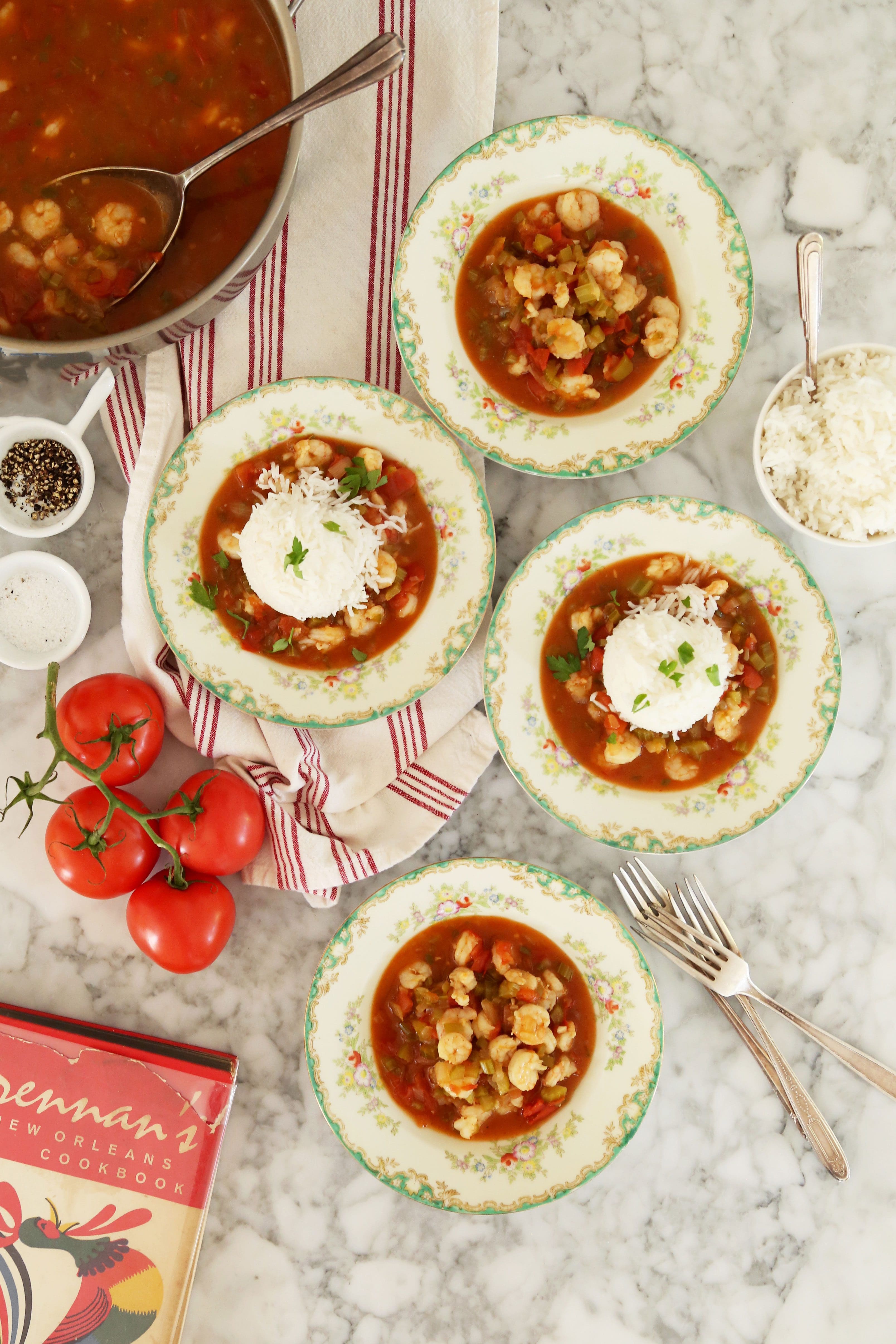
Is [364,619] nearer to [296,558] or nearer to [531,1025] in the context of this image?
[296,558]

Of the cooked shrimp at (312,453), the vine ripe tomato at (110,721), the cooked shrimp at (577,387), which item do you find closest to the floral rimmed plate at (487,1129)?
the vine ripe tomato at (110,721)

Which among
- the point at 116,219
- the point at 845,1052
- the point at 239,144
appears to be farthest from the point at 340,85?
the point at 845,1052

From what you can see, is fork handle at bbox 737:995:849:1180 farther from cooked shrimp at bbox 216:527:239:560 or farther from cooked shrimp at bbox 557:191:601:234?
cooked shrimp at bbox 557:191:601:234

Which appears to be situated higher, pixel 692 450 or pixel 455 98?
pixel 455 98

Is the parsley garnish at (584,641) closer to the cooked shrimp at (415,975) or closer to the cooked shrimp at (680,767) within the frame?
the cooked shrimp at (680,767)

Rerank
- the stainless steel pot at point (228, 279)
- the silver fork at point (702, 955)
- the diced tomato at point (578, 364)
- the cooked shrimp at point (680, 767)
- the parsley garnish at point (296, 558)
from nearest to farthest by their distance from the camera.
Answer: the stainless steel pot at point (228, 279)
the parsley garnish at point (296, 558)
the diced tomato at point (578, 364)
the cooked shrimp at point (680, 767)
the silver fork at point (702, 955)

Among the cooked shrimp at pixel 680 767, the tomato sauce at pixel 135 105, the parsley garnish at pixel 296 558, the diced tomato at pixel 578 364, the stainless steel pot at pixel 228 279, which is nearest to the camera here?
the stainless steel pot at pixel 228 279

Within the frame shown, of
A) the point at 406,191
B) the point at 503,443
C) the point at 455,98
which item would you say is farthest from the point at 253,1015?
the point at 455,98

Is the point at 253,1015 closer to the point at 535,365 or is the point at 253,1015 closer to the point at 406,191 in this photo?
the point at 535,365
